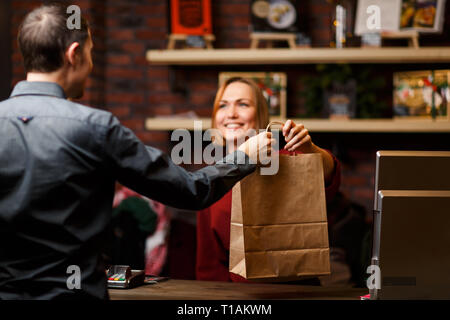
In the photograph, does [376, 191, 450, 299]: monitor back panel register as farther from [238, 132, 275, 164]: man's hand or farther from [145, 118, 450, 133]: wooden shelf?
[145, 118, 450, 133]: wooden shelf

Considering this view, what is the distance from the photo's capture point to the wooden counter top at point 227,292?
137cm

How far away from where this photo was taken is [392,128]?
278cm

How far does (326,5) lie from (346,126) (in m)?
0.85

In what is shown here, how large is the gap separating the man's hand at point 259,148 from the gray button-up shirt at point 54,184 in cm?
32

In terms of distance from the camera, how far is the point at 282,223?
133cm

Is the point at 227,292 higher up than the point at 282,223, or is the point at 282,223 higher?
the point at 282,223

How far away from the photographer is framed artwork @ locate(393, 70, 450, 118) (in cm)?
279

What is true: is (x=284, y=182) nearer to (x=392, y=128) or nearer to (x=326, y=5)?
(x=392, y=128)

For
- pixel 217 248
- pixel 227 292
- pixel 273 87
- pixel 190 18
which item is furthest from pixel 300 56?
pixel 227 292

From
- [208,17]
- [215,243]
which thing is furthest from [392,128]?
[215,243]

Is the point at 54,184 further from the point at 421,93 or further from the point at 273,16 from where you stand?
the point at 421,93

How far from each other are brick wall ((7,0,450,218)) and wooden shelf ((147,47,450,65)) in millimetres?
258

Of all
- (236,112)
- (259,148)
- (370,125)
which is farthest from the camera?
(370,125)

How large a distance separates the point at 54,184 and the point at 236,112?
1.09 metres
